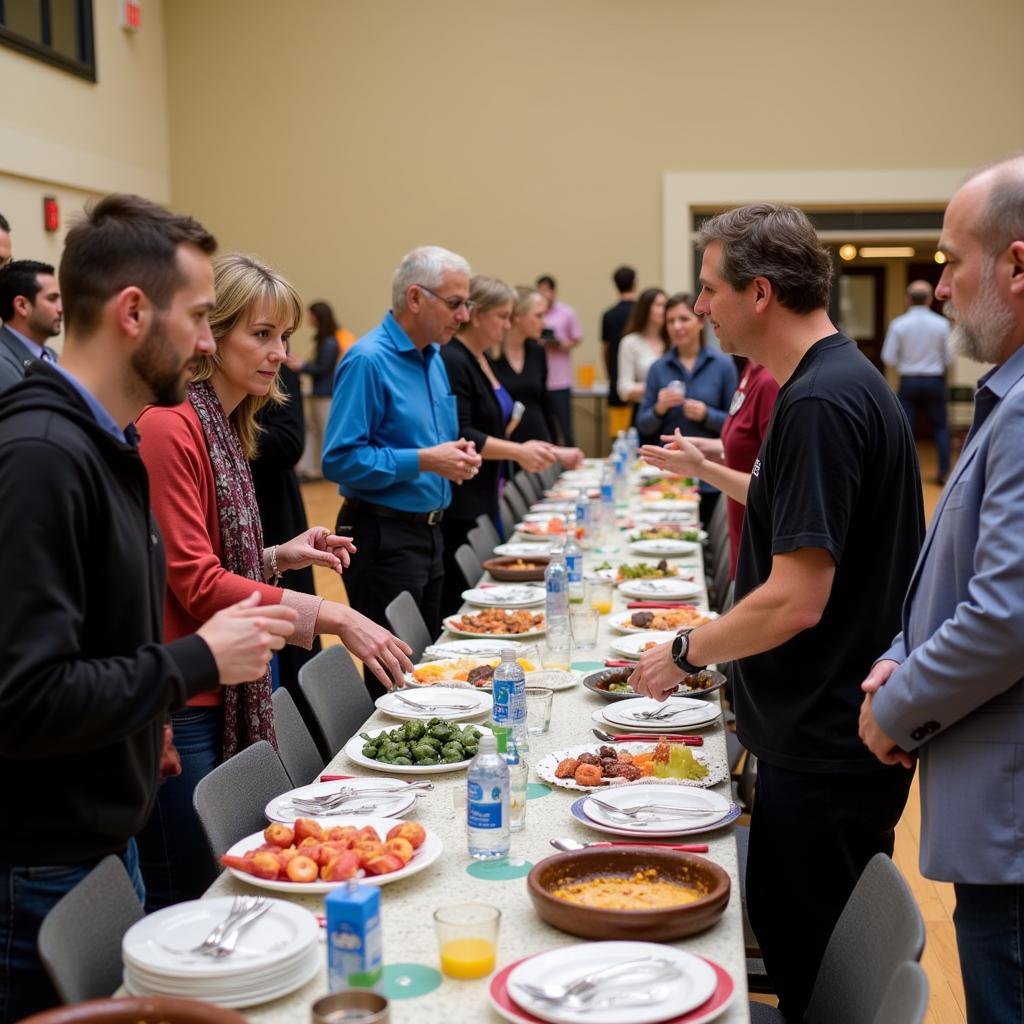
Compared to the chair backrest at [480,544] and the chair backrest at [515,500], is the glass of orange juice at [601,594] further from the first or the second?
the chair backrest at [515,500]

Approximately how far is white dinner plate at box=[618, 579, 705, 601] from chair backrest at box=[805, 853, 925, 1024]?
2165 mm

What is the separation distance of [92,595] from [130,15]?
1186 cm

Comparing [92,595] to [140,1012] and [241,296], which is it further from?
[241,296]

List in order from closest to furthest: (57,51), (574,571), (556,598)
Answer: (556,598)
(574,571)
(57,51)

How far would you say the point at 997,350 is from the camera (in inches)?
78.6

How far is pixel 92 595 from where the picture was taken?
1.84 metres

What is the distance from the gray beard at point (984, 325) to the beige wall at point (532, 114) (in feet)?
38.1

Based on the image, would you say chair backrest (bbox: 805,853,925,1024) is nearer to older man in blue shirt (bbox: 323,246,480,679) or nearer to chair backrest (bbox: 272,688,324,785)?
chair backrest (bbox: 272,688,324,785)

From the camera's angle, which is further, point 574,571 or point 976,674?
point 574,571

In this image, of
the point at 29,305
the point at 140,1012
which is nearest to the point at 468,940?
the point at 140,1012

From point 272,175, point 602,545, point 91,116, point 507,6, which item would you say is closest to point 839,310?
point 507,6

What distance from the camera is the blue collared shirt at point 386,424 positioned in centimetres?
420

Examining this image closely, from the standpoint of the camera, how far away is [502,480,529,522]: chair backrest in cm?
665

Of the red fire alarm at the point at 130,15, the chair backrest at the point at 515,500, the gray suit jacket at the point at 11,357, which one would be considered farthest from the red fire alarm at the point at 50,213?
the gray suit jacket at the point at 11,357
